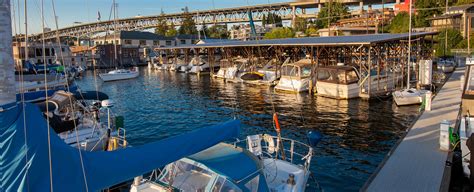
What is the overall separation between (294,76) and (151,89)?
18.2m

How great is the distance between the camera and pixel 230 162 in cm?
1000

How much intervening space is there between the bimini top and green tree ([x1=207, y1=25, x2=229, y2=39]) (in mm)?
137398

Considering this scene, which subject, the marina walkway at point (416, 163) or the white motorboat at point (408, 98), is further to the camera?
the white motorboat at point (408, 98)

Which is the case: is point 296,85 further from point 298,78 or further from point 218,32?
point 218,32

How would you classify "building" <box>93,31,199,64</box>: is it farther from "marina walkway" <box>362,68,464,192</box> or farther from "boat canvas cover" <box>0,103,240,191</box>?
"boat canvas cover" <box>0,103,240,191</box>

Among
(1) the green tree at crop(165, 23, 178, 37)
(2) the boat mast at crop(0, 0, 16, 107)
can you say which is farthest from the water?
(1) the green tree at crop(165, 23, 178, 37)

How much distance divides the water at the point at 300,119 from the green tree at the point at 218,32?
107 metres

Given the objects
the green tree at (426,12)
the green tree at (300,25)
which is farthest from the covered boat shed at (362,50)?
the green tree at (300,25)

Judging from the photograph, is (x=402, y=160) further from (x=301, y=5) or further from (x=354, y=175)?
(x=301, y=5)

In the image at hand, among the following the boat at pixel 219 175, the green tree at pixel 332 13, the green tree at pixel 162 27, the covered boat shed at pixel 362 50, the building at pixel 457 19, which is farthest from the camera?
the green tree at pixel 162 27

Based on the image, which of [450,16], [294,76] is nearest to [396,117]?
[294,76]

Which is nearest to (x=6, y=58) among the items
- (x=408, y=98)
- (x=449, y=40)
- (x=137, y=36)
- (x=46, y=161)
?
(x=46, y=161)

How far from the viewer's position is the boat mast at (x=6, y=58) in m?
5.66

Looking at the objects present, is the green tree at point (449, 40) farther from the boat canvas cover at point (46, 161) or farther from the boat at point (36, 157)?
the boat at point (36, 157)
